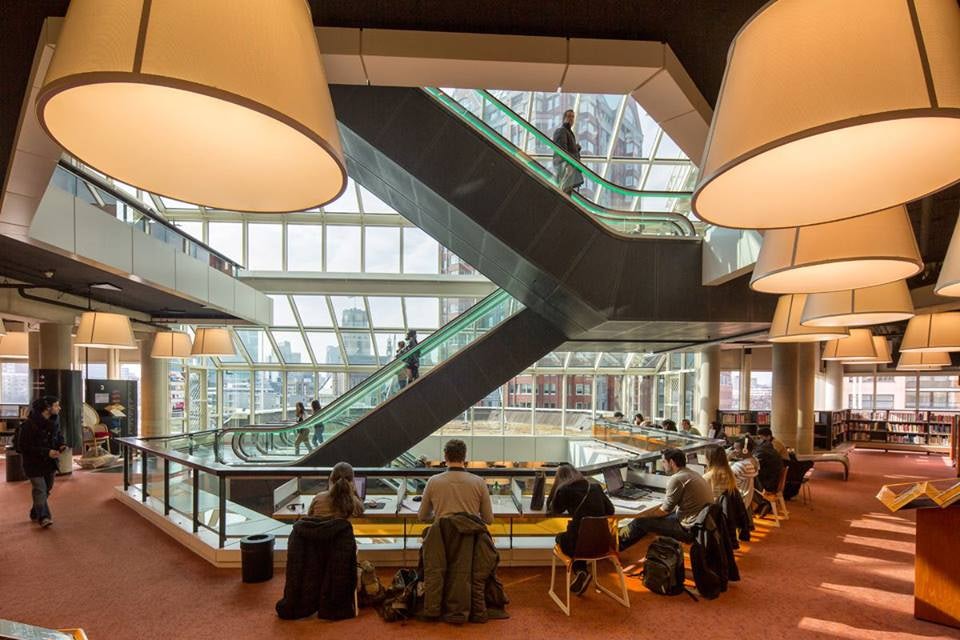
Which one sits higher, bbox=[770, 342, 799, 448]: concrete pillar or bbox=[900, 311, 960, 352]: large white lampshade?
bbox=[900, 311, 960, 352]: large white lampshade

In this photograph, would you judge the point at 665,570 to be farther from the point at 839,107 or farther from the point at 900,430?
the point at 900,430

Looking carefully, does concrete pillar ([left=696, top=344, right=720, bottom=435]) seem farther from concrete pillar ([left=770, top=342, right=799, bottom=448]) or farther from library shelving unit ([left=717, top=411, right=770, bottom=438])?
concrete pillar ([left=770, top=342, right=799, bottom=448])

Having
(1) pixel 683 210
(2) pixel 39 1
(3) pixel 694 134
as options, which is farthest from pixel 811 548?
(2) pixel 39 1

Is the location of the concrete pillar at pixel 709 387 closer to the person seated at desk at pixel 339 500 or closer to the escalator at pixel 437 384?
the escalator at pixel 437 384

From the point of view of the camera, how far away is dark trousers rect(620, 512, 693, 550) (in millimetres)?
5840

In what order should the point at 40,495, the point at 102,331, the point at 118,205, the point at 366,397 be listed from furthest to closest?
the point at 366,397 < the point at 118,205 < the point at 40,495 < the point at 102,331

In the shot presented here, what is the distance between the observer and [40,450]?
7.14 m

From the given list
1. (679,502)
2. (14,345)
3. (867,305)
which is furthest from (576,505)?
(14,345)

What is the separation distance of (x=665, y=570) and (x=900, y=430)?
18.8 metres

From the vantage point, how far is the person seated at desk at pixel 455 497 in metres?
4.81

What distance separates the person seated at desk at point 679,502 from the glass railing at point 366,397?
4929mm

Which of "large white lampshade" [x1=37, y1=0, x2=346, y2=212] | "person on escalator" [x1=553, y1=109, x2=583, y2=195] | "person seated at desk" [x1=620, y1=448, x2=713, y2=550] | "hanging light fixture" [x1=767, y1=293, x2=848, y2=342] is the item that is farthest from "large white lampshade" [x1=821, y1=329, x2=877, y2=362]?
"large white lampshade" [x1=37, y1=0, x2=346, y2=212]

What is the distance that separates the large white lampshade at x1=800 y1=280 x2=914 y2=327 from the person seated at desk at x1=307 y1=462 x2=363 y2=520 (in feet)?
13.6

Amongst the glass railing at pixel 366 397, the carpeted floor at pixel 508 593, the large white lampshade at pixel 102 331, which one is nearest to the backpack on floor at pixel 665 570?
the carpeted floor at pixel 508 593
